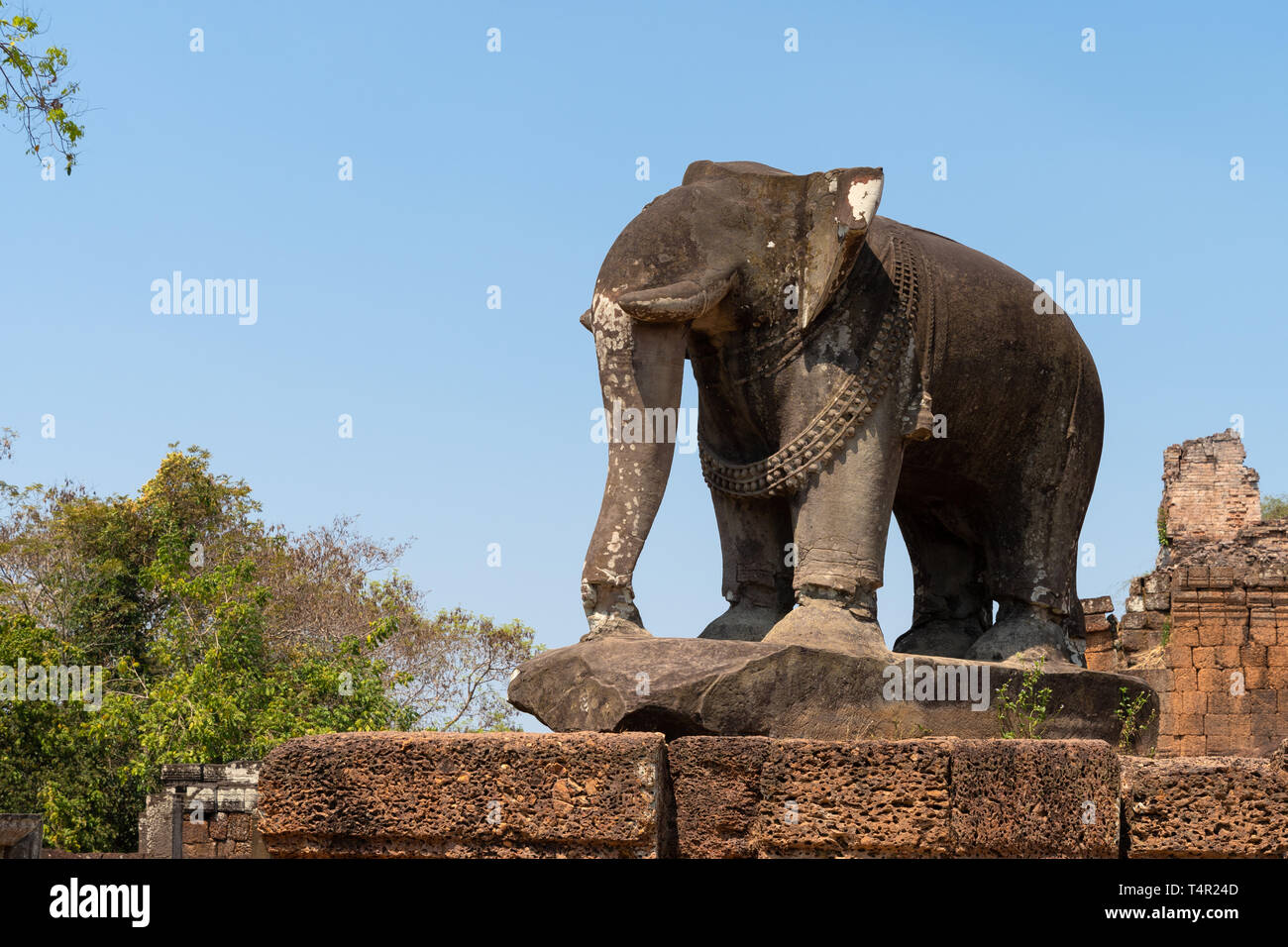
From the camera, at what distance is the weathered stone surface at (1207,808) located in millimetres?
4359

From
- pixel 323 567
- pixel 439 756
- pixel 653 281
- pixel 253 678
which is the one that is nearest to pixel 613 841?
pixel 439 756

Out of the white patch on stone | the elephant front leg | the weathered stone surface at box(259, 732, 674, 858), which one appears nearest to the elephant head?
the white patch on stone

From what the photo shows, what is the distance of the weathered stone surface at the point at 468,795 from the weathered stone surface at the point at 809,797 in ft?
0.32

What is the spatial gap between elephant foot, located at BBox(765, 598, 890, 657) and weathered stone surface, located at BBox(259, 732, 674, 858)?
2.09ft

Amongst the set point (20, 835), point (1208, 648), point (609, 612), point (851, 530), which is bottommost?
point (20, 835)

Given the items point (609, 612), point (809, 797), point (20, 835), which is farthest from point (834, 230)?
point (20, 835)

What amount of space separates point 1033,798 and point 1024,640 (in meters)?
1.13

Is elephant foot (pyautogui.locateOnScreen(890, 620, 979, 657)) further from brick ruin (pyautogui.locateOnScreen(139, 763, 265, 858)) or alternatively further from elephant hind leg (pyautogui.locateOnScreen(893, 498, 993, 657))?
brick ruin (pyautogui.locateOnScreen(139, 763, 265, 858))

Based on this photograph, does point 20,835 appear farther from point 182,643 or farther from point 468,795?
point 182,643

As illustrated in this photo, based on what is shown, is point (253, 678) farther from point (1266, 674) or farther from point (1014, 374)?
point (1014, 374)

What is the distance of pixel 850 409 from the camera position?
199 inches

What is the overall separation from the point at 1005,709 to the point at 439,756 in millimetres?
1784

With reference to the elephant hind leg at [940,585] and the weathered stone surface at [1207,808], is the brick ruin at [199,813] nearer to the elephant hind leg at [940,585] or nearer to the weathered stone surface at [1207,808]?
the elephant hind leg at [940,585]

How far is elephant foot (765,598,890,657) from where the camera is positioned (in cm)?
484
